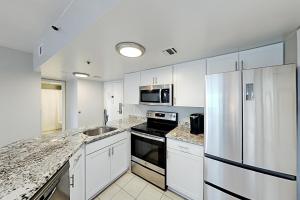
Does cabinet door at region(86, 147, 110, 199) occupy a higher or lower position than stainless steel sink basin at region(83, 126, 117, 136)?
lower

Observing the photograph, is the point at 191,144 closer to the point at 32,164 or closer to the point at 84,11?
the point at 32,164

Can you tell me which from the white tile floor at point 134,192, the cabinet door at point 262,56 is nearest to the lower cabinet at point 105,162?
the white tile floor at point 134,192

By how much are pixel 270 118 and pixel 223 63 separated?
895mm

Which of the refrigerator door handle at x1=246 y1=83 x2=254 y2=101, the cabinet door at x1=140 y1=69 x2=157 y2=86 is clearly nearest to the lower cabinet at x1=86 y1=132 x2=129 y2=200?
the cabinet door at x1=140 y1=69 x2=157 y2=86

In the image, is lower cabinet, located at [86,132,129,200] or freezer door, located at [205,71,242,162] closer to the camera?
freezer door, located at [205,71,242,162]

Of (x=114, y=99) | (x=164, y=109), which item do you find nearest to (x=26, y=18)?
(x=164, y=109)

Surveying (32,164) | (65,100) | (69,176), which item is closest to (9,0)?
(32,164)

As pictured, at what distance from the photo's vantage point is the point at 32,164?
104cm

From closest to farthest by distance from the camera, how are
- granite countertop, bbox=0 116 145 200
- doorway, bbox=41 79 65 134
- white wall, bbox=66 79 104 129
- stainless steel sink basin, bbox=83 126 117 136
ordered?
granite countertop, bbox=0 116 145 200, stainless steel sink basin, bbox=83 126 117 136, white wall, bbox=66 79 104 129, doorway, bbox=41 79 65 134

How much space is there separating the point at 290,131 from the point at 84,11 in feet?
6.25

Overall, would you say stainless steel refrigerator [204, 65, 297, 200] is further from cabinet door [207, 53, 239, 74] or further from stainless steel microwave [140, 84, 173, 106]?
stainless steel microwave [140, 84, 173, 106]

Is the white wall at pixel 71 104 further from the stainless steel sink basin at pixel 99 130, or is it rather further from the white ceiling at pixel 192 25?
the white ceiling at pixel 192 25

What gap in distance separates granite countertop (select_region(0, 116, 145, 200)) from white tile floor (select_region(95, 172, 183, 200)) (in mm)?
923

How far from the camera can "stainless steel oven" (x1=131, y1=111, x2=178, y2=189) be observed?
1.99 meters
